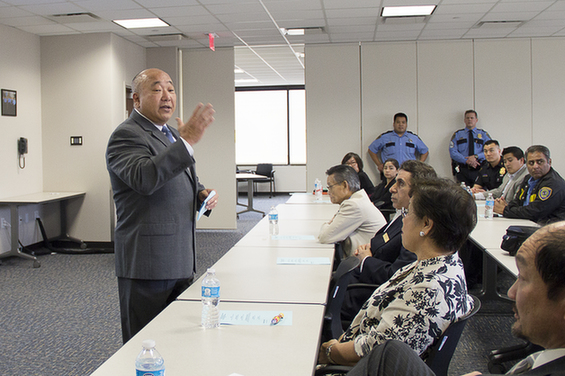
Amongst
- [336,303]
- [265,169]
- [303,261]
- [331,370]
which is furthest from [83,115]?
[265,169]

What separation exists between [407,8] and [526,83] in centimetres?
272

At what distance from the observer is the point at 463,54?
22.7 feet

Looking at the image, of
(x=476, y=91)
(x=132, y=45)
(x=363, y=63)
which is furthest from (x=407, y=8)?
(x=132, y=45)

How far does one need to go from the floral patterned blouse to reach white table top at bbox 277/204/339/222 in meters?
2.56

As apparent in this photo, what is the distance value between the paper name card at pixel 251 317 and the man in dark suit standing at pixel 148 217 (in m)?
0.39

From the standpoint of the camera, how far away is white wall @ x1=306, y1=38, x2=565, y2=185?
6859 millimetres

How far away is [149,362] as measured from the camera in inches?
47.0

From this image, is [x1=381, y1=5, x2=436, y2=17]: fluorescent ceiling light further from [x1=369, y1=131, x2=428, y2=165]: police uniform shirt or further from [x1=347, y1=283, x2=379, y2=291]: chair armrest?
[x1=347, y1=283, x2=379, y2=291]: chair armrest

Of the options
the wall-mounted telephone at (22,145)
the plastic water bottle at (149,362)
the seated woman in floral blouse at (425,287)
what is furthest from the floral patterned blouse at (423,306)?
the wall-mounted telephone at (22,145)

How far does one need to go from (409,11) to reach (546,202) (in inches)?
114

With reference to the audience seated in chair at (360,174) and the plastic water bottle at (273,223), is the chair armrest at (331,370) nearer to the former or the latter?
the plastic water bottle at (273,223)

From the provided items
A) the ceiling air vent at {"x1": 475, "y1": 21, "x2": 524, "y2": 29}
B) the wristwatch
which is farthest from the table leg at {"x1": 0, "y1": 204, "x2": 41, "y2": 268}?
the ceiling air vent at {"x1": 475, "y1": 21, "x2": 524, "y2": 29}

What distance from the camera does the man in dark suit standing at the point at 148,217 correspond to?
1873 millimetres

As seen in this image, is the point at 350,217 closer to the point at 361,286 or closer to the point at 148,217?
the point at 361,286
